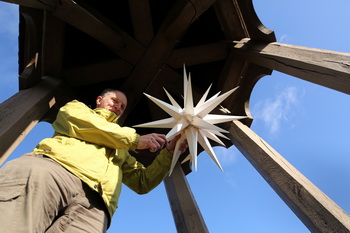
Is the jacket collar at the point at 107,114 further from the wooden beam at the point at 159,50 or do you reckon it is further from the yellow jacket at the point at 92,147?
the wooden beam at the point at 159,50

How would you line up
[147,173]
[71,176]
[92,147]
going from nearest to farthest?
[71,176] → [92,147] → [147,173]

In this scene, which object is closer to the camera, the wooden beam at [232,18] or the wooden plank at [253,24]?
the wooden plank at [253,24]

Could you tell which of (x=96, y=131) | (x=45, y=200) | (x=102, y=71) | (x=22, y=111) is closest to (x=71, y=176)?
(x=45, y=200)

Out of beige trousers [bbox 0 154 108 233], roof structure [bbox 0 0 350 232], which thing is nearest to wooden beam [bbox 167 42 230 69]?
roof structure [bbox 0 0 350 232]

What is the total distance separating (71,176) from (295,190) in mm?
1868

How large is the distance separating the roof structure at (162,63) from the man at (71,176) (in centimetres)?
87

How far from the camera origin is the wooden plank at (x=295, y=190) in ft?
6.88

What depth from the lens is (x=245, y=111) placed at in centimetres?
435

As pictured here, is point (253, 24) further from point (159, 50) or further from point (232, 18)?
point (159, 50)

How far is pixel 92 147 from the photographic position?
83.9 inches

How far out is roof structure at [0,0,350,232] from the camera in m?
2.50

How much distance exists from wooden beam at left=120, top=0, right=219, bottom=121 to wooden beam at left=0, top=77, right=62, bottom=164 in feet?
3.71

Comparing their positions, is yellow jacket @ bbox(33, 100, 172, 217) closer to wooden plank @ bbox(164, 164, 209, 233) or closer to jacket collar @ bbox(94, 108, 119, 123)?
jacket collar @ bbox(94, 108, 119, 123)

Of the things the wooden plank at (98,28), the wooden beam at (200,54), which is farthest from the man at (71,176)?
the wooden beam at (200,54)
